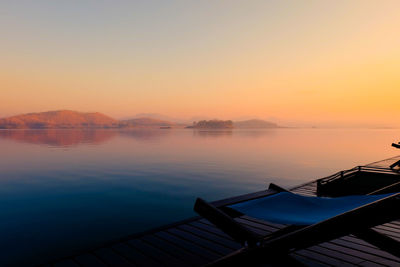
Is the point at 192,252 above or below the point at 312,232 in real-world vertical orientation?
below

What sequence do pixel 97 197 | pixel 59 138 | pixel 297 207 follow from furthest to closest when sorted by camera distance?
pixel 59 138 < pixel 97 197 < pixel 297 207

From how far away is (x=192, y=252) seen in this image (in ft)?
16.9

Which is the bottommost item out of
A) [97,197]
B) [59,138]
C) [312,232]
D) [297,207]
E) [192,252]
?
[97,197]

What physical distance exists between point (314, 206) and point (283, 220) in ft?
2.92

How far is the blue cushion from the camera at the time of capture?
364 centimetres

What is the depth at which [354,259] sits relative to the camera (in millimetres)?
4777

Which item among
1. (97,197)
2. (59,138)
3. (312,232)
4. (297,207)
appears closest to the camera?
(312,232)

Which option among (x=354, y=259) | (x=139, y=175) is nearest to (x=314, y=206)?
(x=354, y=259)

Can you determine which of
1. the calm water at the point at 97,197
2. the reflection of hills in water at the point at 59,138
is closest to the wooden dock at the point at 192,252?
the calm water at the point at 97,197

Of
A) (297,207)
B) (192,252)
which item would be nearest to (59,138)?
(192,252)

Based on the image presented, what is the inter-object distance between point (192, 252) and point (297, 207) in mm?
2271

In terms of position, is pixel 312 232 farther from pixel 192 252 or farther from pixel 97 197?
pixel 97 197

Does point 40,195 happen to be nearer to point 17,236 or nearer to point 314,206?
point 17,236

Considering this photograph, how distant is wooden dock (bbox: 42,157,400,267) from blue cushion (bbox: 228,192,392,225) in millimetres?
607
